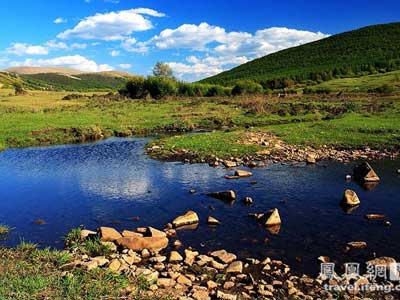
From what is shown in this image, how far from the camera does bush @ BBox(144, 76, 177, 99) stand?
91438 mm

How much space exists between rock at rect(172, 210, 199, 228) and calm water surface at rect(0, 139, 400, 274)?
50 centimetres

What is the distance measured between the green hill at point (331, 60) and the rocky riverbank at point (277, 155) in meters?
76.9

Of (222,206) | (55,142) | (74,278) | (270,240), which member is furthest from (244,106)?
(74,278)

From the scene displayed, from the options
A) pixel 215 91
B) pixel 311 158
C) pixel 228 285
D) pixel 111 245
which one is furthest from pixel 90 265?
pixel 215 91

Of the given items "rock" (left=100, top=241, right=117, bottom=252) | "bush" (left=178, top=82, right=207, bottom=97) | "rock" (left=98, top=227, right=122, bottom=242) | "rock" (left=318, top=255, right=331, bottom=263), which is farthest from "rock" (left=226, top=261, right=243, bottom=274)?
"bush" (left=178, top=82, right=207, bottom=97)

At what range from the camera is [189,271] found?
12.5 m

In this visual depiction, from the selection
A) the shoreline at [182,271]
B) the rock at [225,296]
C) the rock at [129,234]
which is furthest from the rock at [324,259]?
the rock at [129,234]

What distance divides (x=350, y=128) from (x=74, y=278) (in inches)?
1217

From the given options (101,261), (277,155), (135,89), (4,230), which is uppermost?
(135,89)

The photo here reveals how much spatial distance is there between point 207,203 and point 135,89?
254ft

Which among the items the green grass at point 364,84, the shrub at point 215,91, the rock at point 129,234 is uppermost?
the green grass at point 364,84

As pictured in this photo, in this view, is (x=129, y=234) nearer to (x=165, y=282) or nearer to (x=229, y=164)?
(x=165, y=282)

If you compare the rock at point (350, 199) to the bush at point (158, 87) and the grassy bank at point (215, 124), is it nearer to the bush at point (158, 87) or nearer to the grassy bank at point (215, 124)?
the grassy bank at point (215, 124)

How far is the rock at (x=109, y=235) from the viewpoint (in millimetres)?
14734
